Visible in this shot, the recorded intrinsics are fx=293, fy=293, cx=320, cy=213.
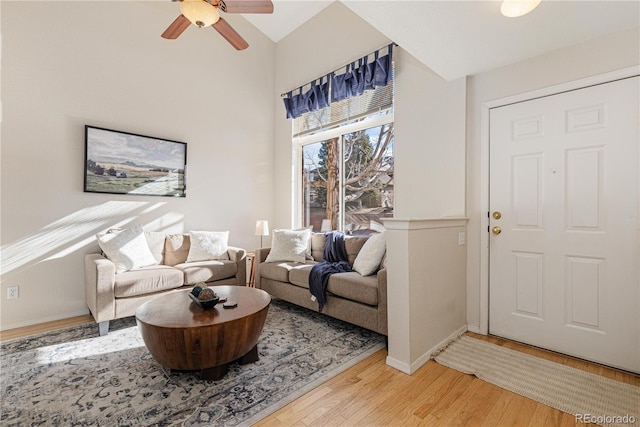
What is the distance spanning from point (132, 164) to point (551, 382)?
14.3ft

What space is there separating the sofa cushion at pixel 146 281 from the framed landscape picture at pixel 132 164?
1092mm

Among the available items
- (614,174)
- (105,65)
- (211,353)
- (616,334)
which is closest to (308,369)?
(211,353)

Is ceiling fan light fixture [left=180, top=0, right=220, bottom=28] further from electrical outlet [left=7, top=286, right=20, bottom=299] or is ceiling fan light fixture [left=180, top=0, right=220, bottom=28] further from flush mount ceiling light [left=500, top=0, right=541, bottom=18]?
electrical outlet [left=7, top=286, right=20, bottom=299]

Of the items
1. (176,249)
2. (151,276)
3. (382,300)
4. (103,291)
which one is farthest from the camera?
(176,249)

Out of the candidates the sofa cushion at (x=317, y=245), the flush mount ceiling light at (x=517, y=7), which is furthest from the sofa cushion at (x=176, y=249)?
the flush mount ceiling light at (x=517, y=7)

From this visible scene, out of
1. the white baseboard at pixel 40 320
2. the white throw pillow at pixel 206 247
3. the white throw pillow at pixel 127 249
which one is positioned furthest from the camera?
the white throw pillow at pixel 206 247

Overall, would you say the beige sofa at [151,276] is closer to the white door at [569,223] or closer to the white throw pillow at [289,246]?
the white throw pillow at [289,246]

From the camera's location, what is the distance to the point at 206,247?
11.7 feet

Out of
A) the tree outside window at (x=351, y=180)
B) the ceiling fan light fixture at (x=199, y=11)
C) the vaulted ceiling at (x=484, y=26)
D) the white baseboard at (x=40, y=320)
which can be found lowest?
the white baseboard at (x=40, y=320)

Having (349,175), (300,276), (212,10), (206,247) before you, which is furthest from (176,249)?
(212,10)

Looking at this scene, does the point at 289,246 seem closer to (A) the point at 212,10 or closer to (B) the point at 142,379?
(B) the point at 142,379

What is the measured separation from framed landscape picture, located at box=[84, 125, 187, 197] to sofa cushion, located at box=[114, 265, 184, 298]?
109 cm

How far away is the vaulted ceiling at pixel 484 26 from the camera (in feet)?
5.74

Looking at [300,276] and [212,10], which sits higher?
[212,10]
